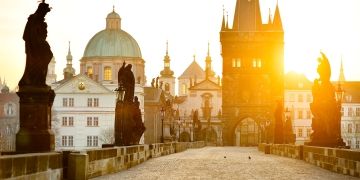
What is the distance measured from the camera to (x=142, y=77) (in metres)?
124

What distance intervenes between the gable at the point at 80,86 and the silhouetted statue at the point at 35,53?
9138 centimetres

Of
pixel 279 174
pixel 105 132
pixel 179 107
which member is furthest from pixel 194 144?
pixel 179 107

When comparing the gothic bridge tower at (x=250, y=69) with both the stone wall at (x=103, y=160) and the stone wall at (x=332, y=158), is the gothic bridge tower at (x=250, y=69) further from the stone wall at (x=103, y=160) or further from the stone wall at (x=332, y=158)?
the stone wall at (x=103, y=160)

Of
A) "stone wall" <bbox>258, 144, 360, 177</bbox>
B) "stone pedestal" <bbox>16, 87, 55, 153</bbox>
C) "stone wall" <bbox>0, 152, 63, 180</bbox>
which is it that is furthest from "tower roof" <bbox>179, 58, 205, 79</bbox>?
"stone wall" <bbox>0, 152, 63, 180</bbox>

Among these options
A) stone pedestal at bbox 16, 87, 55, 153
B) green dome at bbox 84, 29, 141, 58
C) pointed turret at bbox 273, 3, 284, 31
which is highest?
pointed turret at bbox 273, 3, 284, 31

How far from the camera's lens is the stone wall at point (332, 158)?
17.9 meters

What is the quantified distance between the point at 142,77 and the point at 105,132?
66.3 ft

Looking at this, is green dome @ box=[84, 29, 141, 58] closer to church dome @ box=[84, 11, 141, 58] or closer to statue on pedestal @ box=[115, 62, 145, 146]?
church dome @ box=[84, 11, 141, 58]

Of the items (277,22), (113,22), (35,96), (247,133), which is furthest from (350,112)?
(35,96)

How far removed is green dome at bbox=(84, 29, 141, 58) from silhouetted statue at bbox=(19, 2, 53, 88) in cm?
10749

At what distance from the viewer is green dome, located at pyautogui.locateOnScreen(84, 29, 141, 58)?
12362 centimetres

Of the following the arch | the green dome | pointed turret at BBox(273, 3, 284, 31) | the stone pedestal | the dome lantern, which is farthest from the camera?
the dome lantern

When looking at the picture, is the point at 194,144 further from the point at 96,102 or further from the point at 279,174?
the point at 279,174

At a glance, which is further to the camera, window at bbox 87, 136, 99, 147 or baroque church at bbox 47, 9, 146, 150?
window at bbox 87, 136, 99, 147
